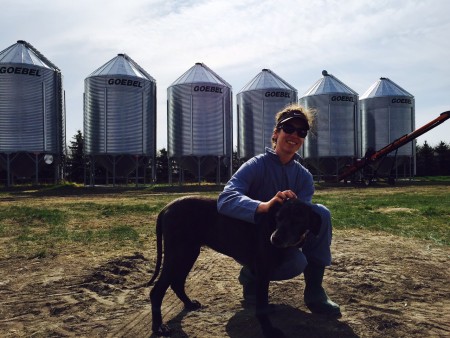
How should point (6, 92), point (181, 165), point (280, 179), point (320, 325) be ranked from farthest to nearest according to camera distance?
point (181, 165) < point (6, 92) < point (280, 179) < point (320, 325)

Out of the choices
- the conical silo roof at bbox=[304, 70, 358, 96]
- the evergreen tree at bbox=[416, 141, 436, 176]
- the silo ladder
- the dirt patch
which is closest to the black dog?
the dirt patch

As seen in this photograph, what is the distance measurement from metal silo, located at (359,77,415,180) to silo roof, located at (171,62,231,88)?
13479 millimetres

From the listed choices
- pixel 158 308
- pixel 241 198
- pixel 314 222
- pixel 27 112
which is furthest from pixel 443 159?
pixel 158 308

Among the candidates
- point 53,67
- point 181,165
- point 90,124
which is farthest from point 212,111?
point 53,67

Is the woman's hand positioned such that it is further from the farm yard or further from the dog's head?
the farm yard

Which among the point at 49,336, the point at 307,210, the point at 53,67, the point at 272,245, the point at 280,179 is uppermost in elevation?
the point at 53,67

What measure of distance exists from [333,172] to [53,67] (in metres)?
23.3

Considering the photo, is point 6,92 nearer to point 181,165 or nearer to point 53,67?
point 53,67

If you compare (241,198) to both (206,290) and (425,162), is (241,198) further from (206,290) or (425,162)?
(425,162)

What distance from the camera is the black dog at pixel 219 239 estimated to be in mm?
2791

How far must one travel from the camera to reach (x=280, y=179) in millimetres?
3355

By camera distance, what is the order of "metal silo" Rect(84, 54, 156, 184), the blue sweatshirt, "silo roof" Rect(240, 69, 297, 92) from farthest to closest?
"silo roof" Rect(240, 69, 297, 92), "metal silo" Rect(84, 54, 156, 184), the blue sweatshirt

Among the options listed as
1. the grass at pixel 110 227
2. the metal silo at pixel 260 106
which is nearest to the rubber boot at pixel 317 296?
the grass at pixel 110 227

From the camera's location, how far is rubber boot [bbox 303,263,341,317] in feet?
10.5
